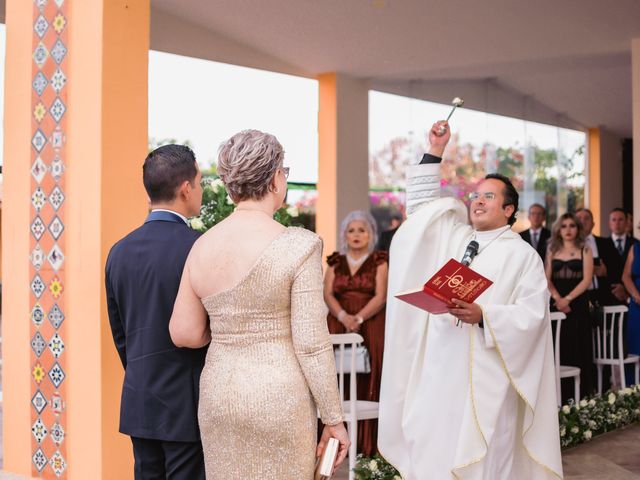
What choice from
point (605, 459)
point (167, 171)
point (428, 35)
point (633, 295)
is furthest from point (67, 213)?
point (428, 35)

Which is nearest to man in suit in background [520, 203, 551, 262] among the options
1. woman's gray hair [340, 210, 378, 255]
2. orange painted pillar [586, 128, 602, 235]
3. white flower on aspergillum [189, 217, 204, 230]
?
woman's gray hair [340, 210, 378, 255]

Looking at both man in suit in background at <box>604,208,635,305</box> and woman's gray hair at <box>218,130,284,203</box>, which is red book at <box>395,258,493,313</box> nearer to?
woman's gray hair at <box>218,130,284,203</box>

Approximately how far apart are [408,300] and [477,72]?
8.46 m

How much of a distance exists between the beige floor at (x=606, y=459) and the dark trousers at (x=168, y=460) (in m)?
2.57

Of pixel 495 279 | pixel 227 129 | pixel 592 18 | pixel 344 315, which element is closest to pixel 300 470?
pixel 495 279

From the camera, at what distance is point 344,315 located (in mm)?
5750

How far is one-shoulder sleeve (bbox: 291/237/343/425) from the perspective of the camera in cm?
230

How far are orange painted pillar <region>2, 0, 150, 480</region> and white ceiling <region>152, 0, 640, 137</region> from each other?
4.04 m

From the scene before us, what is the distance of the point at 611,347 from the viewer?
718 cm

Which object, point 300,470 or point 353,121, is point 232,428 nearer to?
point 300,470

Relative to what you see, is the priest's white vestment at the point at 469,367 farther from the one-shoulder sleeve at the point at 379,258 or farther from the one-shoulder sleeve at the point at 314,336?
the one-shoulder sleeve at the point at 379,258

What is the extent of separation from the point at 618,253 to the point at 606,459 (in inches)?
128

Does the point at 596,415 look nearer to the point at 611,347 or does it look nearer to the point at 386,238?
the point at 611,347

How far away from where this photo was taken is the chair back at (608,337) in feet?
23.2
